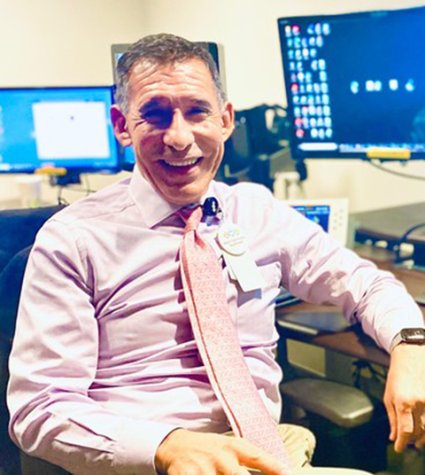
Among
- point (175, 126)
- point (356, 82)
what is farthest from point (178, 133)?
point (356, 82)

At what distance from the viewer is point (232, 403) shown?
117 centimetres

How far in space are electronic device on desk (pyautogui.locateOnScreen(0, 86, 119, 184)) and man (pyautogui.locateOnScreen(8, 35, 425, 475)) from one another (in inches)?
52.2

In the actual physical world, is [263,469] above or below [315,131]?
below

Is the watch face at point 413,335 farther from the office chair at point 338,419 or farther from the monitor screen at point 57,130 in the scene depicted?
the monitor screen at point 57,130

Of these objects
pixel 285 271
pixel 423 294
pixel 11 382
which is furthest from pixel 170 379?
pixel 423 294

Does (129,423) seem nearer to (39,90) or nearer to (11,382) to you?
(11,382)

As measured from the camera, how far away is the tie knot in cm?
128

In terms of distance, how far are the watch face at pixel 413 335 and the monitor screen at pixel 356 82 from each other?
26.9 inches

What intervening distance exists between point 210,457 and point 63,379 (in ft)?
0.99

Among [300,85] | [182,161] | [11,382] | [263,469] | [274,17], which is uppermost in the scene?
[274,17]

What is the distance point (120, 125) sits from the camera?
131 centimetres

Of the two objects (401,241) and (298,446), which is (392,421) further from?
(401,241)

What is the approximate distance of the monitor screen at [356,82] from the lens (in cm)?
178

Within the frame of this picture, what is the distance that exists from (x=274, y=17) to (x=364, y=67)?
84 cm
